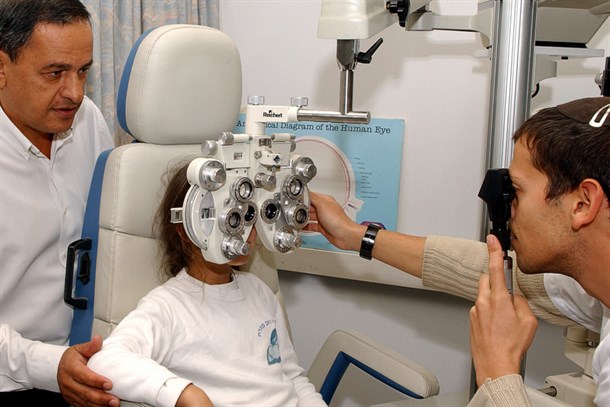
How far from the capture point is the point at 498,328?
120cm

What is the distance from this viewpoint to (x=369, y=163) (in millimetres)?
2273

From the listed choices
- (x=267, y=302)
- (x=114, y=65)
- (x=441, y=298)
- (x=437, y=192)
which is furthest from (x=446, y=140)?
(x=114, y=65)

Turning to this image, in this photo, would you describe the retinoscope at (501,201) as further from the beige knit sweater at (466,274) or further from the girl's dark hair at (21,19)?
the girl's dark hair at (21,19)

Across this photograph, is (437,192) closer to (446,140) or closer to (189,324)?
(446,140)

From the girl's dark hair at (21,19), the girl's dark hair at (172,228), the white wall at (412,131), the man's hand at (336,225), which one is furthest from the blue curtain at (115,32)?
the man's hand at (336,225)

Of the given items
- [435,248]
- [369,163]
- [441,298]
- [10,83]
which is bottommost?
[441,298]

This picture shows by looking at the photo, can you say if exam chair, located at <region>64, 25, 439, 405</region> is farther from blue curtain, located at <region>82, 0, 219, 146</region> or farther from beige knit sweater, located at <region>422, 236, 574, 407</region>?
blue curtain, located at <region>82, 0, 219, 146</region>

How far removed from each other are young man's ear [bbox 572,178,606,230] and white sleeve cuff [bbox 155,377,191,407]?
28.9 inches

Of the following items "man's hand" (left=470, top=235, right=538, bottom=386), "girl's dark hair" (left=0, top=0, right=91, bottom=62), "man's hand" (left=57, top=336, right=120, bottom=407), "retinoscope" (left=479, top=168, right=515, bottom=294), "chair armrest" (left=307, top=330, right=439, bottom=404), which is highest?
"girl's dark hair" (left=0, top=0, right=91, bottom=62)

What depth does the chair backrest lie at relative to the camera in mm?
1495

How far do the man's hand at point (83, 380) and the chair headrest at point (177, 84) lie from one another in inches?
19.4

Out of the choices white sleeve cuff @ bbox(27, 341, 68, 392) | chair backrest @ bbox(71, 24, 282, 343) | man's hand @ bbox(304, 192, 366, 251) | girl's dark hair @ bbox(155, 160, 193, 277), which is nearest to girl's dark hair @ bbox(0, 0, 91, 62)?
chair backrest @ bbox(71, 24, 282, 343)

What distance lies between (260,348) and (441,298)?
939 mm

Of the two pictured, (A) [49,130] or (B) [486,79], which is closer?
(A) [49,130]
